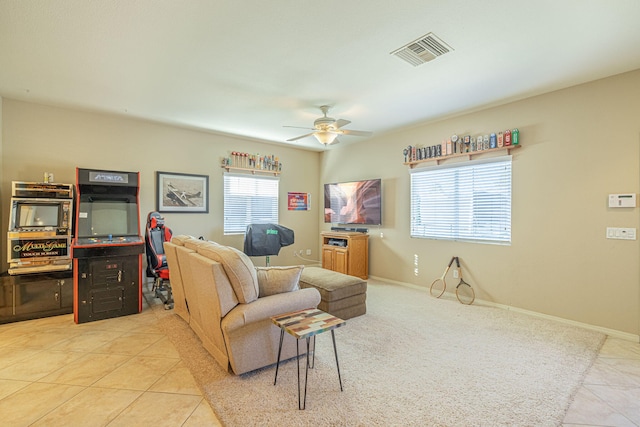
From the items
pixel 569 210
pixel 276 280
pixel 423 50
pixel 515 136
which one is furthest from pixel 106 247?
pixel 569 210

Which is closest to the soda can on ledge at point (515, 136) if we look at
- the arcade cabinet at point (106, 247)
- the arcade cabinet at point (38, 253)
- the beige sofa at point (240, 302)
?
the beige sofa at point (240, 302)

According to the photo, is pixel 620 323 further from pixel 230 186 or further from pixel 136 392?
pixel 230 186

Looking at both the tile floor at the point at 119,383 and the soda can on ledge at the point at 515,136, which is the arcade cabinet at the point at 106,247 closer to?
the tile floor at the point at 119,383

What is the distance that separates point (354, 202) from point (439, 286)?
84.8 inches

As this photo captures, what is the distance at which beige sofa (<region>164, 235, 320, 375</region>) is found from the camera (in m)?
2.19

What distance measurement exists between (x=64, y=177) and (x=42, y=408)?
3313 millimetres

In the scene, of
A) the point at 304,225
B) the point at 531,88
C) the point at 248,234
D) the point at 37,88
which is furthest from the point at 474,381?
the point at 37,88

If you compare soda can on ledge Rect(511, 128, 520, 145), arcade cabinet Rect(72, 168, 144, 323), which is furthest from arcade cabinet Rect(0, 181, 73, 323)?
soda can on ledge Rect(511, 128, 520, 145)

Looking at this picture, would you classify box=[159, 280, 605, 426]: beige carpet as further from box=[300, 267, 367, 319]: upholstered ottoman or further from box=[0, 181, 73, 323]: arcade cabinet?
box=[0, 181, 73, 323]: arcade cabinet

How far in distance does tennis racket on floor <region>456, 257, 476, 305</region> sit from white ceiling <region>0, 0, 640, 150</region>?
2.42 metres

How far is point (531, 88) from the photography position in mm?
3482

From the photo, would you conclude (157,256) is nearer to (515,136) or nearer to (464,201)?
(464,201)

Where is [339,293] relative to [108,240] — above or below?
below

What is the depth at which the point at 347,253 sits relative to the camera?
17.6 ft
